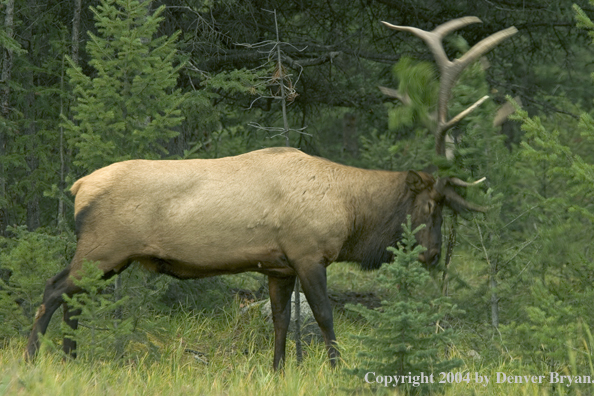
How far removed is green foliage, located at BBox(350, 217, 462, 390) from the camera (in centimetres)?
432

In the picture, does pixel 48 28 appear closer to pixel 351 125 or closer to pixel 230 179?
pixel 230 179

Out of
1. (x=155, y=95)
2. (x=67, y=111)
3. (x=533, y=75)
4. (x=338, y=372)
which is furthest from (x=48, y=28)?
(x=533, y=75)

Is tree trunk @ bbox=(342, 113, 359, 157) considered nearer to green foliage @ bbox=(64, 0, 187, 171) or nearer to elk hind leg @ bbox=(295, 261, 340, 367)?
green foliage @ bbox=(64, 0, 187, 171)

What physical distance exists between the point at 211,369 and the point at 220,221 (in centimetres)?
127

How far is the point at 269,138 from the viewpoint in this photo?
8.16 metres

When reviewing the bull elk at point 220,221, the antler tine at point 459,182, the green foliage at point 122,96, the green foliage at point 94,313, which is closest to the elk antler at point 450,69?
the antler tine at point 459,182

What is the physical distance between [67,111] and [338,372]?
16.8 feet

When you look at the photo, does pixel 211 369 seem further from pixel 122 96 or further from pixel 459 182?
pixel 459 182

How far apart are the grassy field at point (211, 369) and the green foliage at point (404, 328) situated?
13 centimetres

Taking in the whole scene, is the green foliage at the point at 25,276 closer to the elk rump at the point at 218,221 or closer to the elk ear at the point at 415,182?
the elk rump at the point at 218,221

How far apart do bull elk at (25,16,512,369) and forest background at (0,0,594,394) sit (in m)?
0.40

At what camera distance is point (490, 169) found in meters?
6.29

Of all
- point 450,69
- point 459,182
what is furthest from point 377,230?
point 450,69

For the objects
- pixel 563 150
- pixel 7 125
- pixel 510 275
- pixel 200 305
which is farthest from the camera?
pixel 200 305
